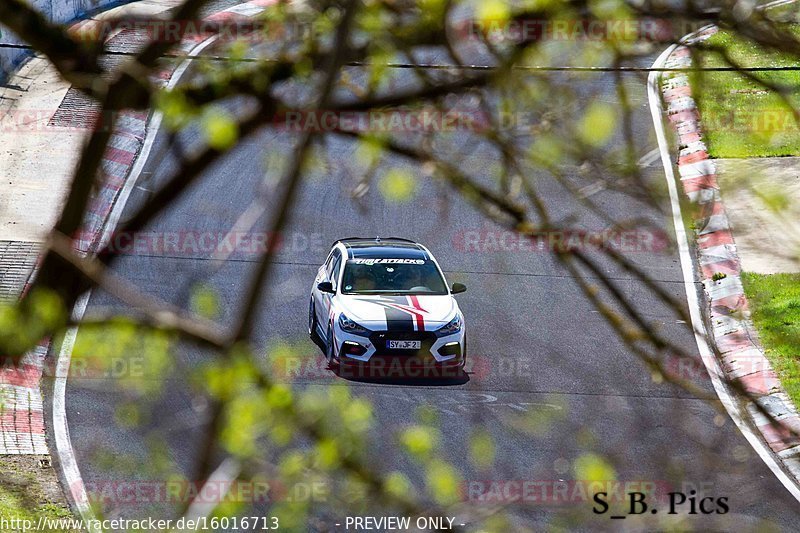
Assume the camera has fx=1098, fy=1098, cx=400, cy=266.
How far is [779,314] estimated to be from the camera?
A: 579 inches

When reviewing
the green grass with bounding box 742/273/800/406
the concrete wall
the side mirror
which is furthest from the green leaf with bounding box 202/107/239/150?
the concrete wall

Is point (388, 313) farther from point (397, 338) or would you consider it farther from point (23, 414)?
point (23, 414)

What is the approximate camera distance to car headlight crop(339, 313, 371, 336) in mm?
13117

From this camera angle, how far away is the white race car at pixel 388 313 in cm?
1313

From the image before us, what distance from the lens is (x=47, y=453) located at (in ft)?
38.0

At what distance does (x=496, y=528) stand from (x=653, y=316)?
11.7 m

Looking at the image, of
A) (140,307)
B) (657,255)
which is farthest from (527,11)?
(657,255)

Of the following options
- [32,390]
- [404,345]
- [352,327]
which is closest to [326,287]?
[352,327]

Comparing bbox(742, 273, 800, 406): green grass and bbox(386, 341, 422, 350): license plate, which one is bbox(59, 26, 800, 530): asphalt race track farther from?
bbox(742, 273, 800, 406): green grass

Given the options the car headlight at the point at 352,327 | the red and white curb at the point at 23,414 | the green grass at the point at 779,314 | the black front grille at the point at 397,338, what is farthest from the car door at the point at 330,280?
the green grass at the point at 779,314

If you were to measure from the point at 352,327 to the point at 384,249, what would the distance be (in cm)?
149

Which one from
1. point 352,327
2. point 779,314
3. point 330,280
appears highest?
point 330,280

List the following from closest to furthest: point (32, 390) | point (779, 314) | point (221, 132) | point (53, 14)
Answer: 1. point (221, 132)
2. point (32, 390)
3. point (779, 314)
4. point (53, 14)

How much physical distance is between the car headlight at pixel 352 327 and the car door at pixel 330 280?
1.38 feet
